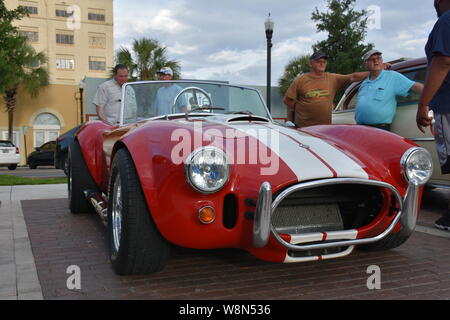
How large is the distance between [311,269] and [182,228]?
954mm

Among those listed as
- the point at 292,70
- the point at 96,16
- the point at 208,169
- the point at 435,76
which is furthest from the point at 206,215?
the point at 96,16

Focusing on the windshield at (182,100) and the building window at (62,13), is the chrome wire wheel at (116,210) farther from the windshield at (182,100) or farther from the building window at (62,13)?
the building window at (62,13)

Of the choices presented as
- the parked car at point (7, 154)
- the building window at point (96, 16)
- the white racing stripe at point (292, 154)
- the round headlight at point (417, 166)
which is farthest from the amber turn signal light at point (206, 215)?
the building window at point (96, 16)

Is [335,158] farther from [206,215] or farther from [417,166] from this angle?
[206,215]

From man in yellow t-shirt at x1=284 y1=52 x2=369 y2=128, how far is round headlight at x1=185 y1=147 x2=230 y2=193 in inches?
118

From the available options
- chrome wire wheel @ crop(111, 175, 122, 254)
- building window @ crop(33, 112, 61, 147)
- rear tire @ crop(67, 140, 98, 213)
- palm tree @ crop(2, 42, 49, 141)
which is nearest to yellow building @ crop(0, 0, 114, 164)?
building window @ crop(33, 112, 61, 147)

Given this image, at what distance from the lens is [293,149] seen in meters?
2.59

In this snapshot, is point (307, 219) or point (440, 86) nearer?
point (307, 219)

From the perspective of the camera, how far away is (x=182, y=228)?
2246 millimetres

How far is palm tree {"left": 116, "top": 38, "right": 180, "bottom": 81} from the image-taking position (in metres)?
23.7

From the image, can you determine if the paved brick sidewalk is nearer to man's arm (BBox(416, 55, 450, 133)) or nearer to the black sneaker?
the black sneaker

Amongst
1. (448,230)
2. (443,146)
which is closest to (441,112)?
(443,146)

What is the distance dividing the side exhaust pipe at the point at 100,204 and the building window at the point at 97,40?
135 feet

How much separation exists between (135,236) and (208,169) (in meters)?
0.57
